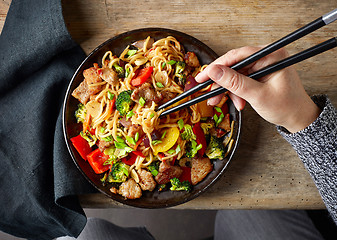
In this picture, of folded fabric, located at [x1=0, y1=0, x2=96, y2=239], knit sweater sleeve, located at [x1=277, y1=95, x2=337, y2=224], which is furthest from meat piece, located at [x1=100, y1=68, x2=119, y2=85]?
knit sweater sleeve, located at [x1=277, y1=95, x2=337, y2=224]

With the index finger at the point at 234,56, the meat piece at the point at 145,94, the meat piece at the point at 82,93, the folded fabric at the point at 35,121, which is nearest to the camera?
the index finger at the point at 234,56

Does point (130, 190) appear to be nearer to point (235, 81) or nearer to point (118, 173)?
point (118, 173)

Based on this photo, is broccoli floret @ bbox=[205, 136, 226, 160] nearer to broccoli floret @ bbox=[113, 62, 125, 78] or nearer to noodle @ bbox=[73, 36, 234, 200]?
noodle @ bbox=[73, 36, 234, 200]

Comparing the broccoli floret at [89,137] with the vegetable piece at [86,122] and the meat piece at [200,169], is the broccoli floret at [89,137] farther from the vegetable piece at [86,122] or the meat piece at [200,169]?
the meat piece at [200,169]

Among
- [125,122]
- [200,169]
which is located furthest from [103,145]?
[200,169]

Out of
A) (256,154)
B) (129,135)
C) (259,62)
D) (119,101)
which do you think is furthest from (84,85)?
(256,154)

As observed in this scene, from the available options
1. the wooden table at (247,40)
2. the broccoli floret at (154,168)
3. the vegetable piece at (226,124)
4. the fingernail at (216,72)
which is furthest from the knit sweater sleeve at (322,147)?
the broccoli floret at (154,168)
